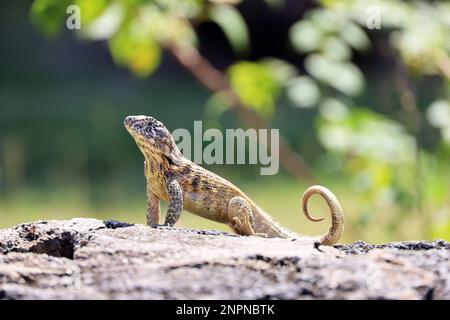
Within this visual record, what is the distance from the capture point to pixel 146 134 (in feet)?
12.9

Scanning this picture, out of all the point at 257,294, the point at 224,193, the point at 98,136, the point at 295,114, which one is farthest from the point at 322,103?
the point at 295,114

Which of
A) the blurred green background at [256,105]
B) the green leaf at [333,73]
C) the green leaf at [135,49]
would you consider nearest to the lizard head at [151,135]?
the blurred green background at [256,105]

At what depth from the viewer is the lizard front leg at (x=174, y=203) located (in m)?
3.71

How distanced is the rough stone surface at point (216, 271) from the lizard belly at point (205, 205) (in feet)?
2.94

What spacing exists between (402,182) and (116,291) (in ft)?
11.0

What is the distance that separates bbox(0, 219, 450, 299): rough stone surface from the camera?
2664mm

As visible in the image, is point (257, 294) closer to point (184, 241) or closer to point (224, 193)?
point (184, 241)

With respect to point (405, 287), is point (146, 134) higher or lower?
higher

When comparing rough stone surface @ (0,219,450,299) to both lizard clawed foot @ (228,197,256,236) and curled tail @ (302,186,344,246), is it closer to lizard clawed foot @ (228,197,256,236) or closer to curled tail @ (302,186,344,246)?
curled tail @ (302,186,344,246)

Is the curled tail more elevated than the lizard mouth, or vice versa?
the lizard mouth

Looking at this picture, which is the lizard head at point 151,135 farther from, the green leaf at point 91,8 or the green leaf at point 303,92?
the green leaf at point 303,92

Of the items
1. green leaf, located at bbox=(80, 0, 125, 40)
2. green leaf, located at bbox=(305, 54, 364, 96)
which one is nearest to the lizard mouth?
green leaf, located at bbox=(80, 0, 125, 40)

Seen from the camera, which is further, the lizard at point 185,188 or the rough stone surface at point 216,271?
the lizard at point 185,188
